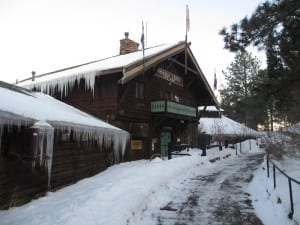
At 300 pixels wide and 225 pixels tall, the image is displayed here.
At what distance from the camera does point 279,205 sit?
729cm

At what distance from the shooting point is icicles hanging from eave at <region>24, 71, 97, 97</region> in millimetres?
16375

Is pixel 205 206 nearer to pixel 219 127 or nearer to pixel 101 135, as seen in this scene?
pixel 101 135

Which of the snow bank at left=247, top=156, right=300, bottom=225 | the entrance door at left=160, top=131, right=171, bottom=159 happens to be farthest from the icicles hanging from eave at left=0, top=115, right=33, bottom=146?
the entrance door at left=160, top=131, right=171, bottom=159

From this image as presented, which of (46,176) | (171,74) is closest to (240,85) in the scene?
(171,74)

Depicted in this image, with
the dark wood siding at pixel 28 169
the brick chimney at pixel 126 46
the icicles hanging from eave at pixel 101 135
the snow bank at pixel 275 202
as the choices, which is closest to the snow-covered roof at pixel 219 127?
the brick chimney at pixel 126 46

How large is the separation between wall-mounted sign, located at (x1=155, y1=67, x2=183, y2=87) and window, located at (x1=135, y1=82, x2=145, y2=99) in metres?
1.96

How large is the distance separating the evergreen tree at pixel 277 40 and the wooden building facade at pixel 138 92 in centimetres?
672

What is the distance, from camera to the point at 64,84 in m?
17.3

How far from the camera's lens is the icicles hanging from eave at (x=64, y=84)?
1638 cm

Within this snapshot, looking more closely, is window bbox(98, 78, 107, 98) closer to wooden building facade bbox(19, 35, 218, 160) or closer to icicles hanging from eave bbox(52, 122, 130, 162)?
wooden building facade bbox(19, 35, 218, 160)

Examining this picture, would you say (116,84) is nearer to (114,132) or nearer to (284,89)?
(114,132)

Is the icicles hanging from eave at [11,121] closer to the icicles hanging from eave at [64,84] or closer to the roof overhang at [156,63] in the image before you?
the roof overhang at [156,63]

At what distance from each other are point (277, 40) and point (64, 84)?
11631mm

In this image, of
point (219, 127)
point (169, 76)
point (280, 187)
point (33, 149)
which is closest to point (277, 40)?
point (280, 187)
